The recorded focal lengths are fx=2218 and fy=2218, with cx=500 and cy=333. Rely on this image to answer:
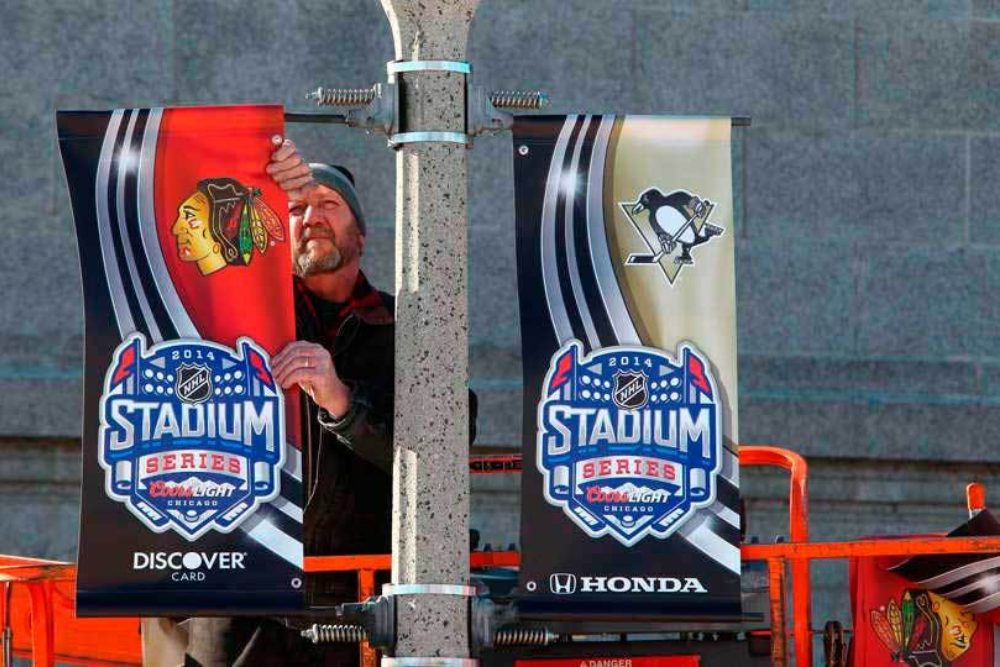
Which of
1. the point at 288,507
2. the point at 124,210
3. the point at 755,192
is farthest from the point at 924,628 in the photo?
the point at 755,192

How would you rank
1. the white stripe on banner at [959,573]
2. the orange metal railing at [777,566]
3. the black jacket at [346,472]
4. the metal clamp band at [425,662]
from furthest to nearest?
the black jacket at [346,472], the white stripe on banner at [959,573], the orange metal railing at [777,566], the metal clamp band at [425,662]

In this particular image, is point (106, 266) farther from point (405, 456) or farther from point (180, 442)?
point (405, 456)

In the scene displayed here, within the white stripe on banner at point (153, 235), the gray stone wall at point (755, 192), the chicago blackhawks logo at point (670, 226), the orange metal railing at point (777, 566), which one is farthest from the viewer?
the gray stone wall at point (755, 192)

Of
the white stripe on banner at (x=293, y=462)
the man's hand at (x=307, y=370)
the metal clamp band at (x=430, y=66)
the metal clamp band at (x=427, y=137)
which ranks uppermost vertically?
the metal clamp band at (x=430, y=66)

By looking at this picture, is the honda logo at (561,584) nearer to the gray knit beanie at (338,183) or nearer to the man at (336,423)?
the man at (336,423)

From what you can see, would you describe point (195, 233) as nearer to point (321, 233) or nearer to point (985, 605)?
point (321, 233)

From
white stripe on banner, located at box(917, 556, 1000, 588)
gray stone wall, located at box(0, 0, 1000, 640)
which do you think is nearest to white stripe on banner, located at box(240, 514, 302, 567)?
white stripe on banner, located at box(917, 556, 1000, 588)

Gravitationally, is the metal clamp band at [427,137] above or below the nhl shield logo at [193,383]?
above

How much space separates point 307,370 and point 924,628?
7.23 feet

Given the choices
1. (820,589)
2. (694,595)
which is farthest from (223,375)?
(820,589)

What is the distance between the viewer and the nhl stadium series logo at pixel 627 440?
6.31 meters

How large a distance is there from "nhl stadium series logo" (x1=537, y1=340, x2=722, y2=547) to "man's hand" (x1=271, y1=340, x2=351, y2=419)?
2.05 ft

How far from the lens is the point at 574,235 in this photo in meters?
6.45

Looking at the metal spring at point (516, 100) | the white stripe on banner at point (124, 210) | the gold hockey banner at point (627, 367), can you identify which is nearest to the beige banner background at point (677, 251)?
the gold hockey banner at point (627, 367)
